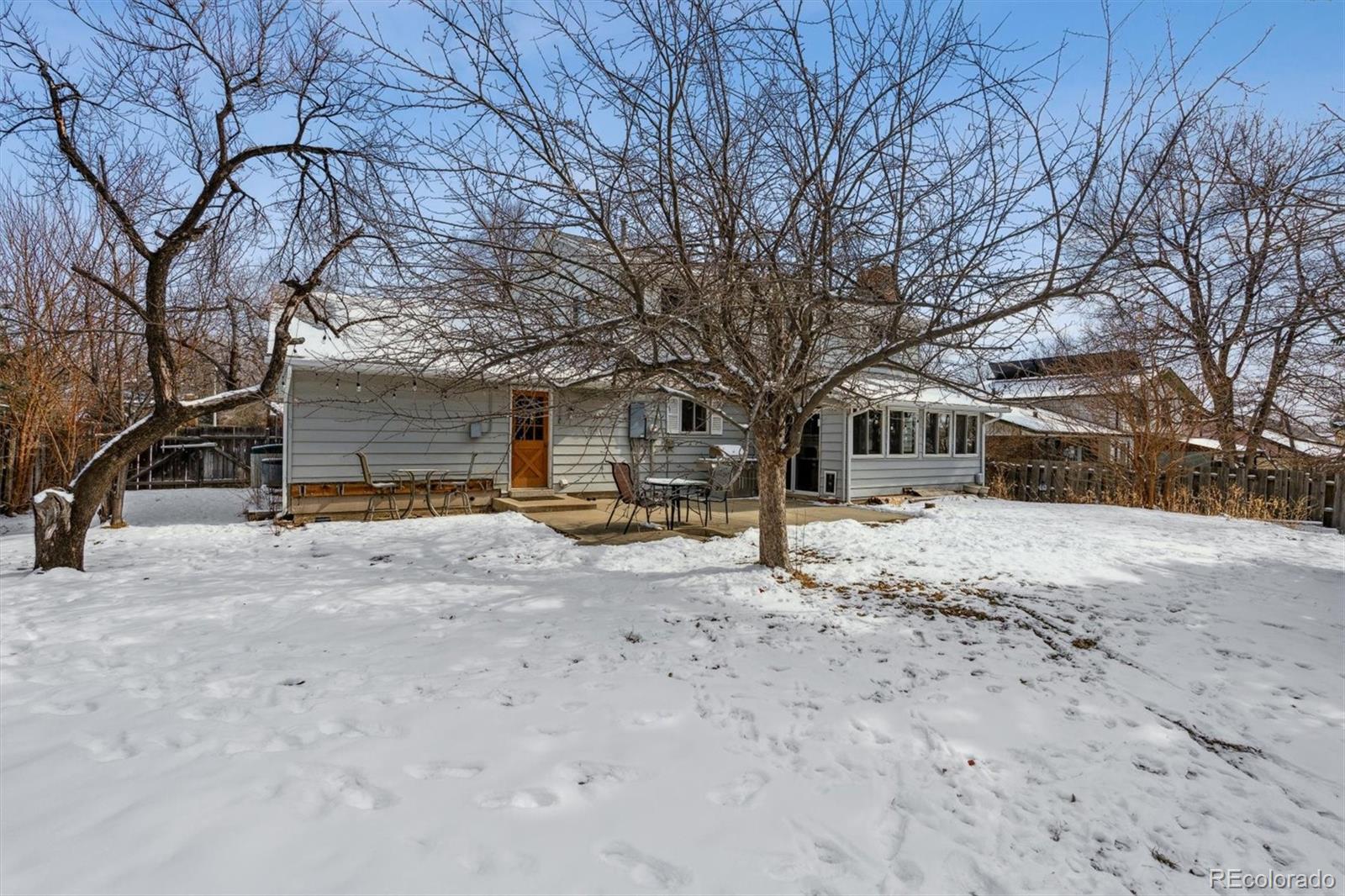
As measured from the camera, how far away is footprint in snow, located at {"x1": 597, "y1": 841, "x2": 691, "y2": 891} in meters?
2.13

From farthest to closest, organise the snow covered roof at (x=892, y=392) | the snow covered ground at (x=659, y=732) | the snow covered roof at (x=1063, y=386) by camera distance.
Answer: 1. the snow covered roof at (x=1063, y=386)
2. the snow covered roof at (x=892, y=392)
3. the snow covered ground at (x=659, y=732)

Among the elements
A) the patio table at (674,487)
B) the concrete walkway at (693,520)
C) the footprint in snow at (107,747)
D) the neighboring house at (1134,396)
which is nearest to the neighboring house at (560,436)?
the patio table at (674,487)

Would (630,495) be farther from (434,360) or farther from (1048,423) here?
(1048,423)

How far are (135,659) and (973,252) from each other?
589cm

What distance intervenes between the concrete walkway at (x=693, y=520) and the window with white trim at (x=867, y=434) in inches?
61.4

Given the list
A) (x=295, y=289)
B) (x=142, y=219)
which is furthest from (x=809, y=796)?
(x=142, y=219)

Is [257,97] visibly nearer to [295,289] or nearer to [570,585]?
[295,289]

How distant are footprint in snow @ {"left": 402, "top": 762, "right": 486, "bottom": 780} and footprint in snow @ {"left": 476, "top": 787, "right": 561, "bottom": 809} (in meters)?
0.20

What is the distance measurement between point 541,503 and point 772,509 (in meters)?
5.15

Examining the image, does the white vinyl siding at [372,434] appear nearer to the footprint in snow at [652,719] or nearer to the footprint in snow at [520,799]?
the footprint in snow at [652,719]

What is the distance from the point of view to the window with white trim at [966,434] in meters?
15.1

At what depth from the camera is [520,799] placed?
254 centimetres

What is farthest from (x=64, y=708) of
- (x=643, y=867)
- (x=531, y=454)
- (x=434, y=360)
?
(x=531, y=454)

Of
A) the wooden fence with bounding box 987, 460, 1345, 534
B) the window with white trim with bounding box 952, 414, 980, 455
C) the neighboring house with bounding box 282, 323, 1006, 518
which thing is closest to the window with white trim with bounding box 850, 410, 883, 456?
the neighboring house with bounding box 282, 323, 1006, 518
